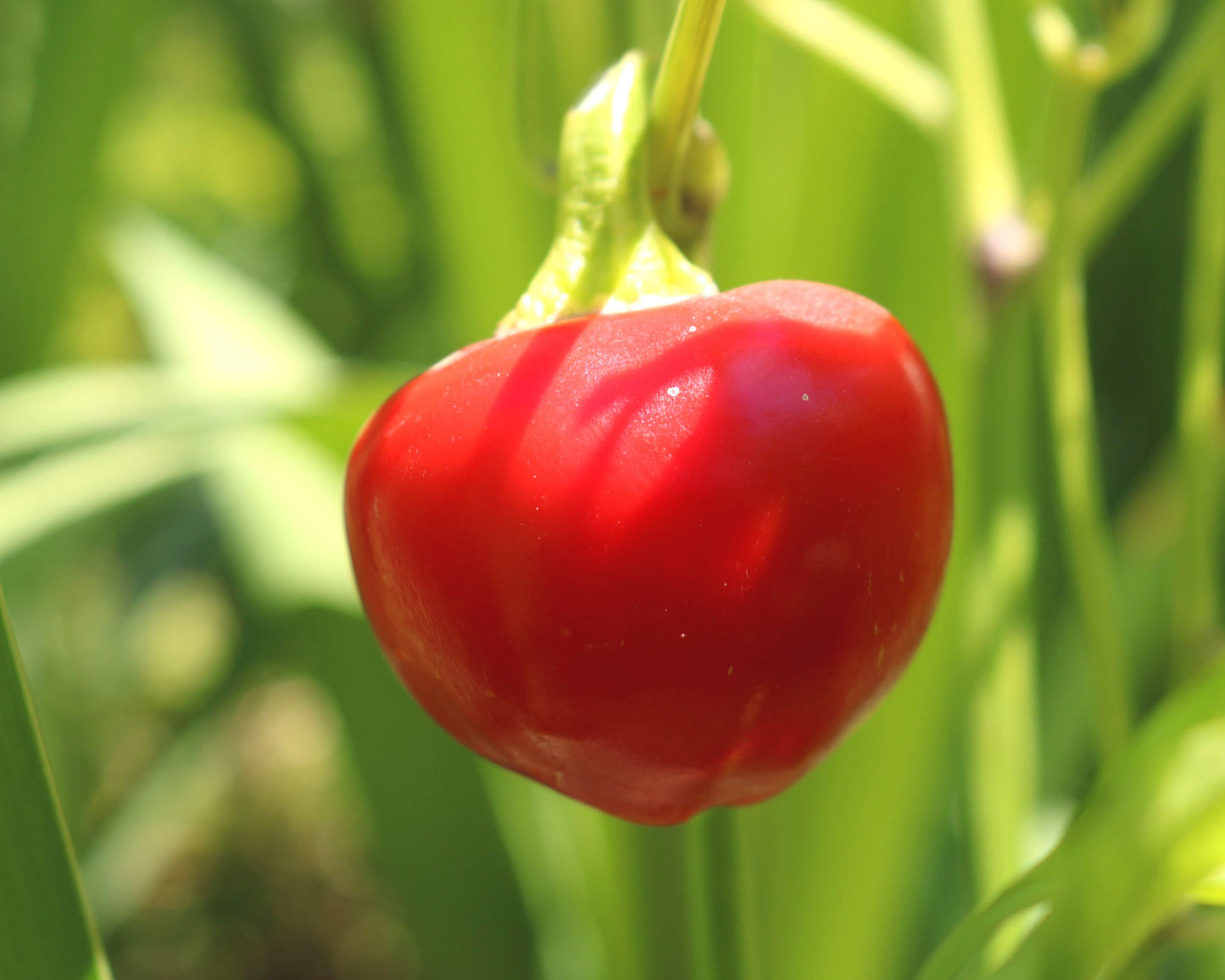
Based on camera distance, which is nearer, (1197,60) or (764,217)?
(1197,60)

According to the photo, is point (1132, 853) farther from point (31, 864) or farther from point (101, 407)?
point (101, 407)

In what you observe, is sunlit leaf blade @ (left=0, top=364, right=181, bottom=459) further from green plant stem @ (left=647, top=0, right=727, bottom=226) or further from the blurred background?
green plant stem @ (left=647, top=0, right=727, bottom=226)

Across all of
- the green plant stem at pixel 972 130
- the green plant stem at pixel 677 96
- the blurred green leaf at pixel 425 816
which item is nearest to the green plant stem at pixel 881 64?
the green plant stem at pixel 972 130

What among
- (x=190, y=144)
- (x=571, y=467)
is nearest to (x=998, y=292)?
(x=571, y=467)

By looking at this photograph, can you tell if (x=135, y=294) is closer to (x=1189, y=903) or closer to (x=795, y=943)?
(x=795, y=943)

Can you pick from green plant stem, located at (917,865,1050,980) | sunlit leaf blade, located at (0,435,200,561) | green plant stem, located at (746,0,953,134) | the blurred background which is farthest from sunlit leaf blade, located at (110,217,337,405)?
green plant stem, located at (917,865,1050,980)

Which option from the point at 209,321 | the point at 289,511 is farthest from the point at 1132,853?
the point at 209,321
